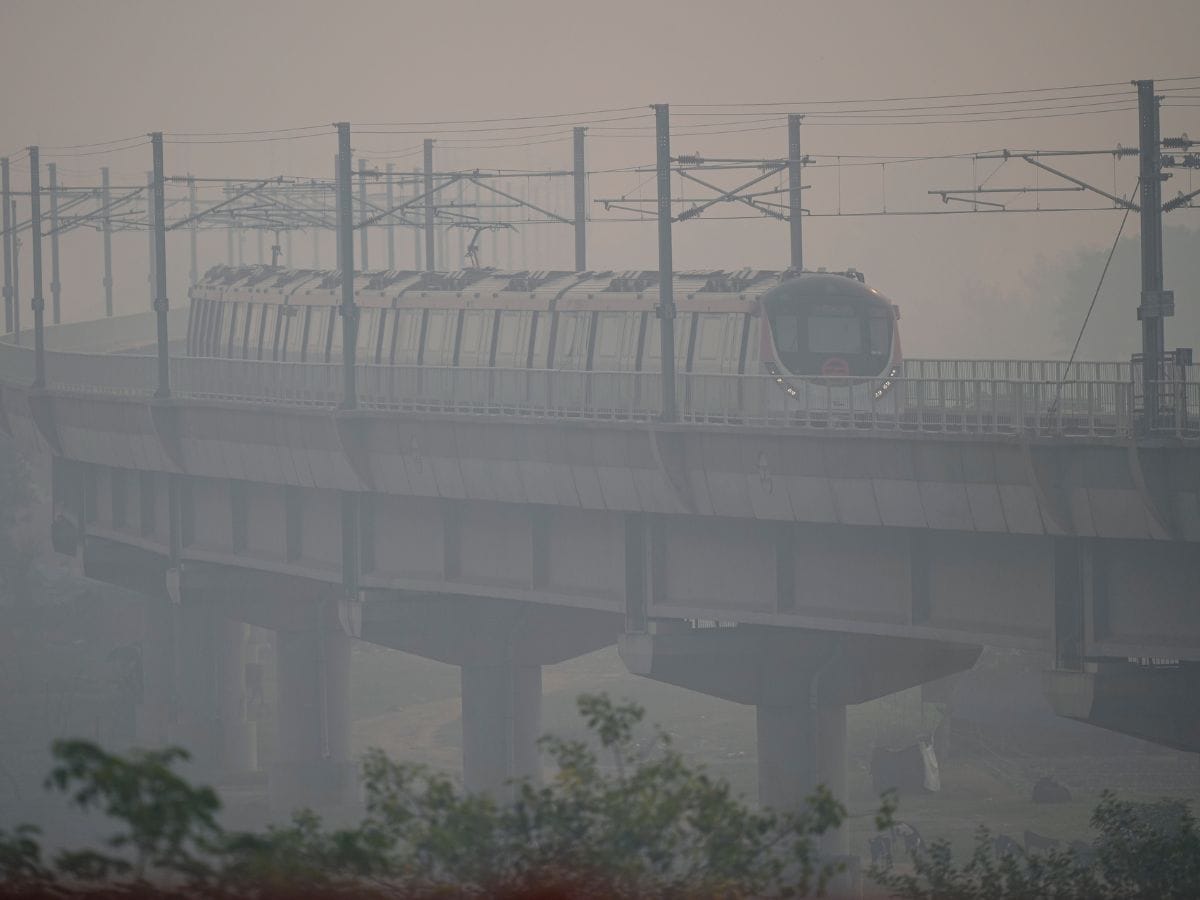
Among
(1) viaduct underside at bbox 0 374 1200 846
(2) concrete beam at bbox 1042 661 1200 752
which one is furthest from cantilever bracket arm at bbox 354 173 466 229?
(2) concrete beam at bbox 1042 661 1200 752

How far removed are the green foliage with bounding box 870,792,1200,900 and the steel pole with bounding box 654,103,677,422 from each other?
10.5 metres

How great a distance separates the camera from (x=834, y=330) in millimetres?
43844

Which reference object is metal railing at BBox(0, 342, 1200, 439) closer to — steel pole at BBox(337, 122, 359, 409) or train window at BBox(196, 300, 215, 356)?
steel pole at BBox(337, 122, 359, 409)

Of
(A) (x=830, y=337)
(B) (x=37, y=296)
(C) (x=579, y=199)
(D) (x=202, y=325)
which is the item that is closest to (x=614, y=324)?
(A) (x=830, y=337)

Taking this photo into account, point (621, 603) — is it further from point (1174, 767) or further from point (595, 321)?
point (1174, 767)

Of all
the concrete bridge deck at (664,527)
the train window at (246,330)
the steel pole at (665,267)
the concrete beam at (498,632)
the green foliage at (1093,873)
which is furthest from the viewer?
the train window at (246,330)

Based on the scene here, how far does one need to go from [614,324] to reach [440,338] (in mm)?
6790

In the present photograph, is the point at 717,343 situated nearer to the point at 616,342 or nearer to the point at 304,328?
the point at 616,342

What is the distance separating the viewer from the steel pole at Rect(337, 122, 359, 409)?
44875 millimetres

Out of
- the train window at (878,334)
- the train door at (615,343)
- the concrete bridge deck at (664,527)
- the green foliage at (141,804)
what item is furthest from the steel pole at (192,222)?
the green foliage at (141,804)

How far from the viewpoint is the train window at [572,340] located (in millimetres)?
46750

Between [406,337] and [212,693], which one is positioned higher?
[406,337]

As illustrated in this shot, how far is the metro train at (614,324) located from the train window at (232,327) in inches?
171

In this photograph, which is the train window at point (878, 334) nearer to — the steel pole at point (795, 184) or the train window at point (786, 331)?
the train window at point (786, 331)
